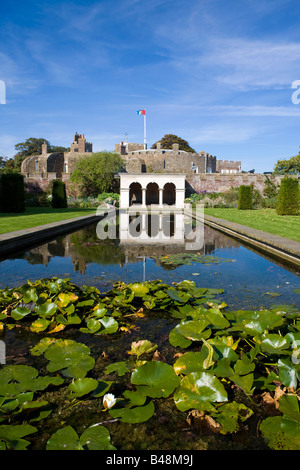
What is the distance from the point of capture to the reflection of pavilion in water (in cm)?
609

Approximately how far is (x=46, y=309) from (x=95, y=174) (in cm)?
2977

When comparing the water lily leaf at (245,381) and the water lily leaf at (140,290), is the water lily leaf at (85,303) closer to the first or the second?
the water lily leaf at (140,290)

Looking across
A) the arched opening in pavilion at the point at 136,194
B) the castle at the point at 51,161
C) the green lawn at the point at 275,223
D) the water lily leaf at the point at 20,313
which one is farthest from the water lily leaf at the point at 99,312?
the castle at the point at 51,161

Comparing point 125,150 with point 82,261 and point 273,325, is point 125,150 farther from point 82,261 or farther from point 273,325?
point 273,325

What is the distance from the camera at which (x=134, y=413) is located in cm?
161

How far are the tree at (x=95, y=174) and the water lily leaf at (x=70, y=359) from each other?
98.7 feet

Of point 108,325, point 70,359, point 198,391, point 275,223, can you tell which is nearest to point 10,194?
point 275,223

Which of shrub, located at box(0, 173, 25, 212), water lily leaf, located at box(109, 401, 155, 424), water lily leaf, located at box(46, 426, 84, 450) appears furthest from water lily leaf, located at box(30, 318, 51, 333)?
shrub, located at box(0, 173, 25, 212)

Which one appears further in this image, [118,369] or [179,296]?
[179,296]

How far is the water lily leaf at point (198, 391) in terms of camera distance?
1.64m

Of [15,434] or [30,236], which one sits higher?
[30,236]

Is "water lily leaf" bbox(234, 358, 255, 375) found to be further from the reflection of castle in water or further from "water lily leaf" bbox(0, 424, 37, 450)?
the reflection of castle in water

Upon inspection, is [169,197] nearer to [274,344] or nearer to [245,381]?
[274,344]

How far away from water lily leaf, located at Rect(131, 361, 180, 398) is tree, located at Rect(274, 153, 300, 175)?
49414 millimetres
